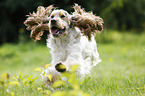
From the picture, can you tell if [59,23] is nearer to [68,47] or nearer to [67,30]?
[67,30]

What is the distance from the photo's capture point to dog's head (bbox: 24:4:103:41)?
3697 millimetres

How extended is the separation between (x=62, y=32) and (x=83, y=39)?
742 millimetres

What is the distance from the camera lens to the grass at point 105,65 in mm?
3197

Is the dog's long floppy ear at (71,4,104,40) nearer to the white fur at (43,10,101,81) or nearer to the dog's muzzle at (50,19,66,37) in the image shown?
the white fur at (43,10,101,81)

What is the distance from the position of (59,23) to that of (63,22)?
0.17 meters

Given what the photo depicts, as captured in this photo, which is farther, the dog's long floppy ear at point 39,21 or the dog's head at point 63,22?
the dog's long floppy ear at point 39,21

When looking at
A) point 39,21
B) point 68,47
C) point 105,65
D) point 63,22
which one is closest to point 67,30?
point 63,22

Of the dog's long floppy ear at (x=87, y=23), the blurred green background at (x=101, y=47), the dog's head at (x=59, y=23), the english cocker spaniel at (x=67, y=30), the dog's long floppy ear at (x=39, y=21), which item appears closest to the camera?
the blurred green background at (x=101, y=47)

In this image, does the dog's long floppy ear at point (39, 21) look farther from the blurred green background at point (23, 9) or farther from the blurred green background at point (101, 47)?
the blurred green background at point (23, 9)

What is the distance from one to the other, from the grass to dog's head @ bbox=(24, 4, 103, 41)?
0.76m

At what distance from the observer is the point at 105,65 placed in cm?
675

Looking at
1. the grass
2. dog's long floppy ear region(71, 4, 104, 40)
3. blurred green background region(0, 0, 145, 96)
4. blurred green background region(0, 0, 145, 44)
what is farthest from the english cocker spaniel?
blurred green background region(0, 0, 145, 44)

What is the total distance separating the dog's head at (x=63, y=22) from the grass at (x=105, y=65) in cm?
76

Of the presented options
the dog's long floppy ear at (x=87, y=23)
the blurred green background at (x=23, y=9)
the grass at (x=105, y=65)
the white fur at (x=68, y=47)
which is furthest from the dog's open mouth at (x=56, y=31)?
the blurred green background at (x=23, y=9)
